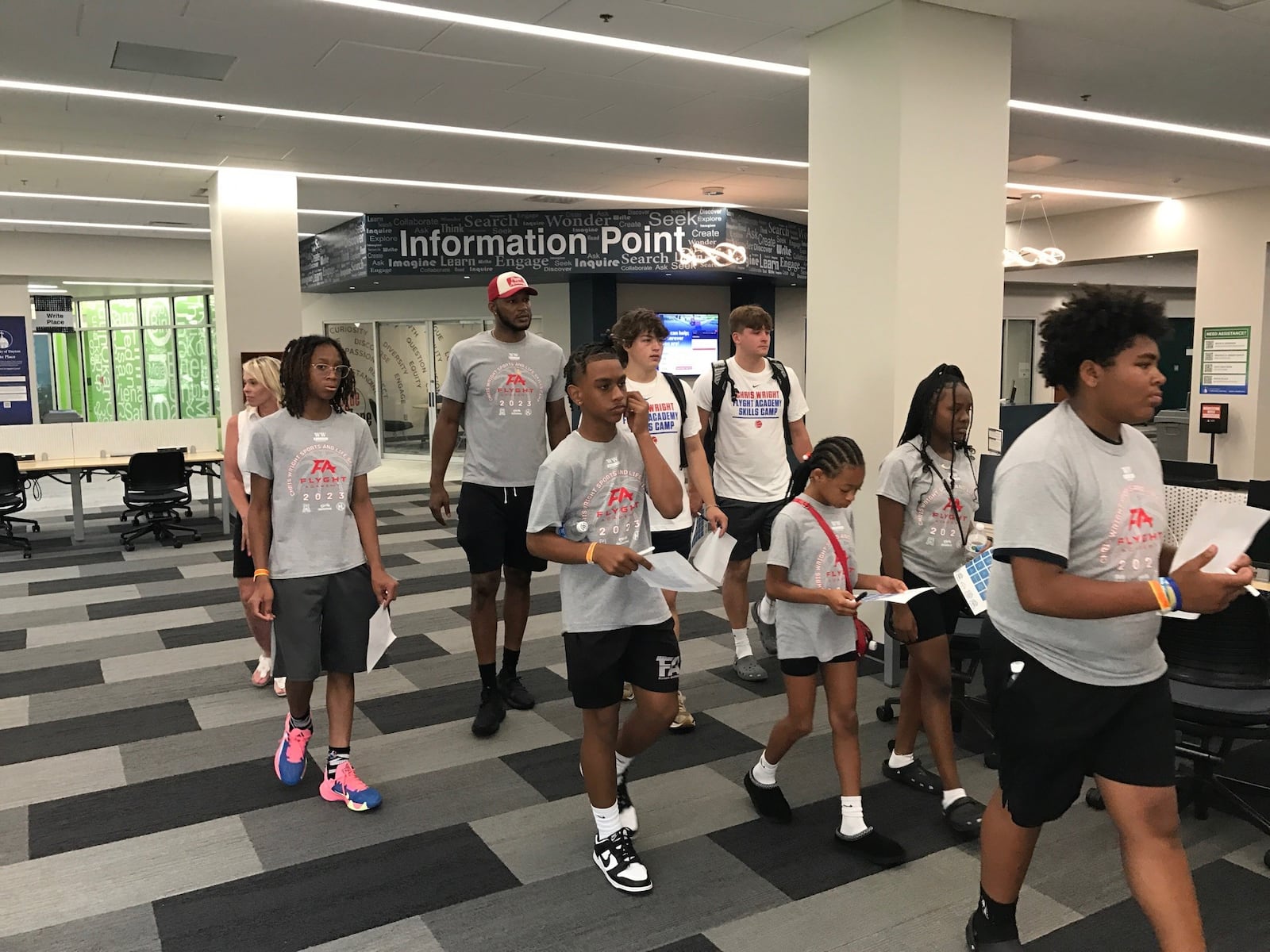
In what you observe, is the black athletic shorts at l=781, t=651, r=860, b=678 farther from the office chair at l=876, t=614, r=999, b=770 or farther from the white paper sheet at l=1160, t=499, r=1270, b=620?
the white paper sheet at l=1160, t=499, r=1270, b=620

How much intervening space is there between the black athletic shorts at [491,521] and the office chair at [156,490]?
562 centimetres

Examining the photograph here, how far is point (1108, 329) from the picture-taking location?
5.91 feet

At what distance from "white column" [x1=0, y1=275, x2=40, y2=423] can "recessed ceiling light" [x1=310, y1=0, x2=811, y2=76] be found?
406 inches

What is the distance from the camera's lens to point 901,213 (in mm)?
4359

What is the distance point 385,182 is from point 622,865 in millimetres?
7724

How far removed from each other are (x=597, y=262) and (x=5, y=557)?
651 cm

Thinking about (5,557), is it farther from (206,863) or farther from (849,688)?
(849,688)

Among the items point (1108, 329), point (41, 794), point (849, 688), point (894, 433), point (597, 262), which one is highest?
point (597, 262)

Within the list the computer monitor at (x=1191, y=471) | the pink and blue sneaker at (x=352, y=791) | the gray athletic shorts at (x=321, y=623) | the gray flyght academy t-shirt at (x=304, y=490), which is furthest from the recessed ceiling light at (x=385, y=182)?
the pink and blue sneaker at (x=352, y=791)

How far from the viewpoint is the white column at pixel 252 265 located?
820 centimetres

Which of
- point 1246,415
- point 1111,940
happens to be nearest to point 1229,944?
point 1111,940

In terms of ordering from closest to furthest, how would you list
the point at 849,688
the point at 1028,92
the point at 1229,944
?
the point at 1229,944 → the point at 849,688 → the point at 1028,92

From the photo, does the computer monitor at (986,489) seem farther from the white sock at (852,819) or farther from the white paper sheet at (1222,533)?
the white paper sheet at (1222,533)

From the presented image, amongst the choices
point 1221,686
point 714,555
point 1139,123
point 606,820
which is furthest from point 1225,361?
point 606,820
